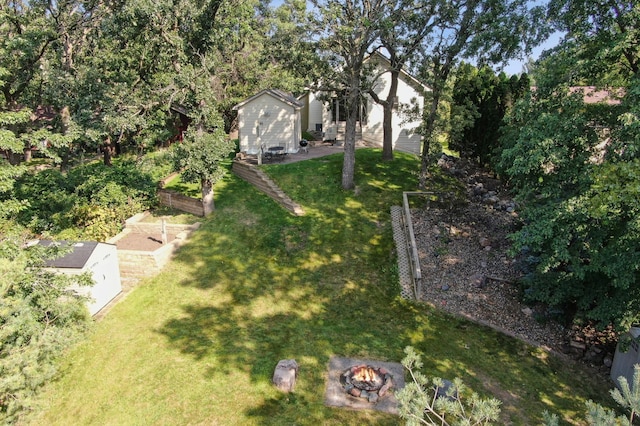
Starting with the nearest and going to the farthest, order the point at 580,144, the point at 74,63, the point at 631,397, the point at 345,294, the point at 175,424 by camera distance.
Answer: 1. the point at 631,397
2. the point at 175,424
3. the point at 580,144
4. the point at 345,294
5. the point at 74,63

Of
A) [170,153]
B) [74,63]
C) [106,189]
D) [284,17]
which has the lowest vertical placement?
[106,189]

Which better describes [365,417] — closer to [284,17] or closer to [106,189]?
[106,189]

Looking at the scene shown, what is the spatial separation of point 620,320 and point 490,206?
961 centimetres

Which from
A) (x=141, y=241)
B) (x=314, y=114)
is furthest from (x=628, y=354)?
(x=314, y=114)

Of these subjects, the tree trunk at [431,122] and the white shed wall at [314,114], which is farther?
the white shed wall at [314,114]

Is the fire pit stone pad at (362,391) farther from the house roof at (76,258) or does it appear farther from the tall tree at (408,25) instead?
the tall tree at (408,25)

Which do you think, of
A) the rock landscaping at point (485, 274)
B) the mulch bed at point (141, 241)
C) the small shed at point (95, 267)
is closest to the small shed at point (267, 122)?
the mulch bed at point (141, 241)

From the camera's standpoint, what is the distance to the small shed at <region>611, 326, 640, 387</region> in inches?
408

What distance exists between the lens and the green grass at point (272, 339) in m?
10.0

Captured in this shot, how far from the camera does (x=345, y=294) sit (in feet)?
48.9

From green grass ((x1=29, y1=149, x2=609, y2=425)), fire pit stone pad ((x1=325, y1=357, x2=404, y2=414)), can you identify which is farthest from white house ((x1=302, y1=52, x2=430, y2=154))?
fire pit stone pad ((x1=325, y1=357, x2=404, y2=414))

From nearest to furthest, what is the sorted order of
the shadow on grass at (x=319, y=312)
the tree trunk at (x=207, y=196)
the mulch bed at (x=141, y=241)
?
1. the shadow on grass at (x=319, y=312)
2. the mulch bed at (x=141, y=241)
3. the tree trunk at (x=207, y=196)

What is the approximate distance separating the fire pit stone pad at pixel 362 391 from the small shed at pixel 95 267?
27.2 feet

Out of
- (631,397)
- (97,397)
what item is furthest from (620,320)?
(97,397)
